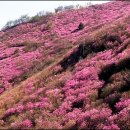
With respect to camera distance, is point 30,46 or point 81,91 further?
point 30,46

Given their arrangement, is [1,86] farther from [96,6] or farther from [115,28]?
[96,6]

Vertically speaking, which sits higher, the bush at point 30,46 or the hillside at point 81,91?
the hillside at point 81,91

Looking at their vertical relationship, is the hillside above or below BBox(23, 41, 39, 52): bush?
above

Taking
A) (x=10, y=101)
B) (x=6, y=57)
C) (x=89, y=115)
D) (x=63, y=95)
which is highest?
(x=89, y=115)

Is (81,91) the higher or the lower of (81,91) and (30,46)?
the higher

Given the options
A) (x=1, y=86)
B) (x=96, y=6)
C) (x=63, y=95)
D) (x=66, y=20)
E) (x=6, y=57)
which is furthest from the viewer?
(x=96, y=6)

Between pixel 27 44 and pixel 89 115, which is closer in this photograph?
pixel 89 115

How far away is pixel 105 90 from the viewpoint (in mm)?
21562

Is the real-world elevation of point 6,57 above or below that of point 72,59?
below

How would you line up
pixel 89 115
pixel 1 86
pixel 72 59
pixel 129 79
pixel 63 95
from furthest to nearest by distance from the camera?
pixel 1 86 → pixel 72 59 → pixel 63 95 → pixel 129 79 → pixel 89 115

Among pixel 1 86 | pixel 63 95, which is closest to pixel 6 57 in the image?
pixel 1 86

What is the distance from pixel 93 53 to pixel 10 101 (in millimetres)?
9375

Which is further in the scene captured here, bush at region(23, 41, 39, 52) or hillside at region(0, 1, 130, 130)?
bush at region(23, 41, 39, 52)

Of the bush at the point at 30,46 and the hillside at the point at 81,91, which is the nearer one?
the hillside at the point at 81,91
